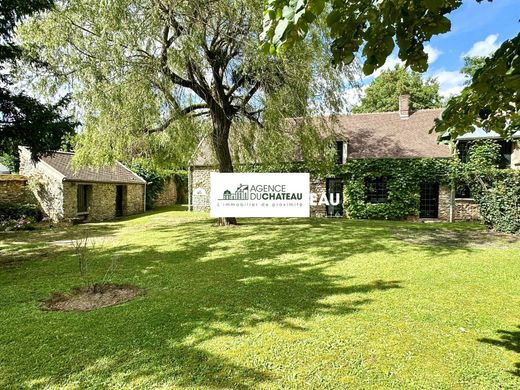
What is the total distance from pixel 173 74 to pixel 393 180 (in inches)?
475

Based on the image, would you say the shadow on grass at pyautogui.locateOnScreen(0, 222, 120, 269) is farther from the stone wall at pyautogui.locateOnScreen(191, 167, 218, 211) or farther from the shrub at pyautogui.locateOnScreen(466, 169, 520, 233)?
the shrub at pyautogui.locateOnScreen(466, 169, 520, 233)

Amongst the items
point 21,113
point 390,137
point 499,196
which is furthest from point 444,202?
point 21,113

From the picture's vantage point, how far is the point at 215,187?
12.7 m

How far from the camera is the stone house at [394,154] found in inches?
631

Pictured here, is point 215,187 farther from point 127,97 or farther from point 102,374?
point 102,374

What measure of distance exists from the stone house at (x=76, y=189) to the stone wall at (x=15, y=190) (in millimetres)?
298

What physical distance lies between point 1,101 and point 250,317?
8.13m

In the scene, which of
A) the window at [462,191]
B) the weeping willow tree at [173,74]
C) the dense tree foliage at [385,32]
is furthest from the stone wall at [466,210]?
the dense tree foliage at [385,32]

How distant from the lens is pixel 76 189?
54.0 ft

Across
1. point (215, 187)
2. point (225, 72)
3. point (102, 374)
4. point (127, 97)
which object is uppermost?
point (225, 72)

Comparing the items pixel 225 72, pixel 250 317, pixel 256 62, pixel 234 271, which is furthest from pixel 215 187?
pixel 250 317

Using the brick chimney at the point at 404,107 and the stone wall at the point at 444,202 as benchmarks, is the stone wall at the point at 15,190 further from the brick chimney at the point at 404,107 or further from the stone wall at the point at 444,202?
the brick chimney at the point at 404,107

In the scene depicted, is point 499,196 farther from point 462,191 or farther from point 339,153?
point 339,153

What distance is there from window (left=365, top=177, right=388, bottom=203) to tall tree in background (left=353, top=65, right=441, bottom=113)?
17479 millimetres
